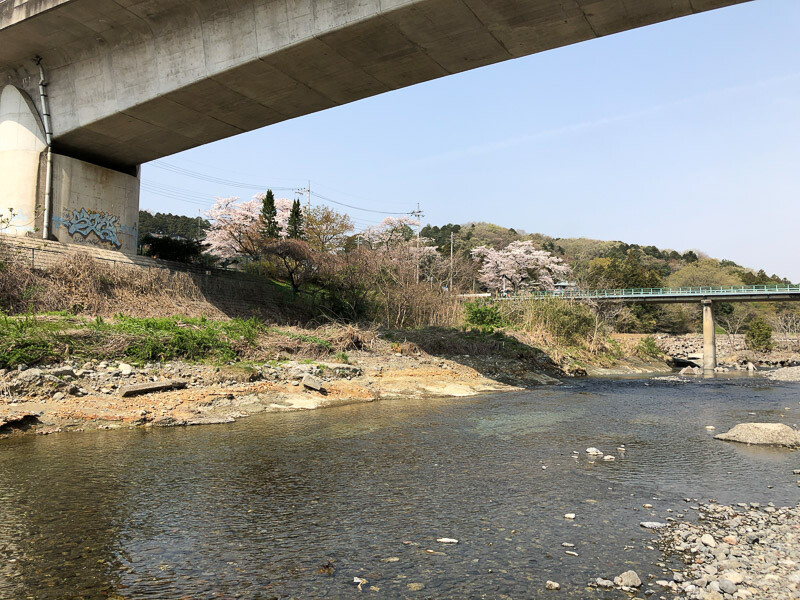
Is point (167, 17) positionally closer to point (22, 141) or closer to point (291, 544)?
point (22, 141)

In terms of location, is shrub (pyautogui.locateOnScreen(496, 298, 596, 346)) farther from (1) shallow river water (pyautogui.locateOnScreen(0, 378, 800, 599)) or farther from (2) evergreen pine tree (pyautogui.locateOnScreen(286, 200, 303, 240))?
(1) shallow river water (pyautogui.locateOnScreen(0, 378, 800, 599))

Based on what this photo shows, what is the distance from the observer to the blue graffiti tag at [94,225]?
20.0m

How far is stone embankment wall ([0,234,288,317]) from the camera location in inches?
707

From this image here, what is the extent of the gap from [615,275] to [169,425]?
62.7 m

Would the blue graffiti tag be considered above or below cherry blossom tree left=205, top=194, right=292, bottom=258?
below

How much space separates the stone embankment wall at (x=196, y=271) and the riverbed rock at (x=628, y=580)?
19.3 metres

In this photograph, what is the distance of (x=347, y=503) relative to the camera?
6184mm

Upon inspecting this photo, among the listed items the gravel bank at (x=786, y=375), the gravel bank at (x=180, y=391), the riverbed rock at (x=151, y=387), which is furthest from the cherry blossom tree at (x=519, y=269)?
the riverbed rock at (x=151, y=387)

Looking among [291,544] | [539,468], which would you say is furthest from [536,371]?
[291,544]

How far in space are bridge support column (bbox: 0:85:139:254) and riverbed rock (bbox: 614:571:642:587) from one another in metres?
21.0

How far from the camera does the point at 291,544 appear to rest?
5016mm

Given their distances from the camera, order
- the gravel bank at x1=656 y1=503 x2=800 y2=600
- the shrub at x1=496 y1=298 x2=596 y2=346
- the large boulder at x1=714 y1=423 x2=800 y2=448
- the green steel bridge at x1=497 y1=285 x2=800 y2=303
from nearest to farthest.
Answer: the gravel bank at x1=656 y1=503 x2=800 y2=600
the large boulder at x1=714 y1=423 x2=800 y2=448
the shrub at x1=496 y1=298 x2=596 y2=346
the green steel bridge at x1=497 y1=285 x2=800 y2=303

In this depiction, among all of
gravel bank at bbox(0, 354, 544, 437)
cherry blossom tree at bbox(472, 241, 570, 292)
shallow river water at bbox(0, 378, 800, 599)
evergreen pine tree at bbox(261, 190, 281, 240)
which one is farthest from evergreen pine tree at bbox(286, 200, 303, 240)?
shallow river water at bbox(0, 378, 800, 599)

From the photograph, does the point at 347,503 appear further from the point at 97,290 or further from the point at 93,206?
the point at 93,206
